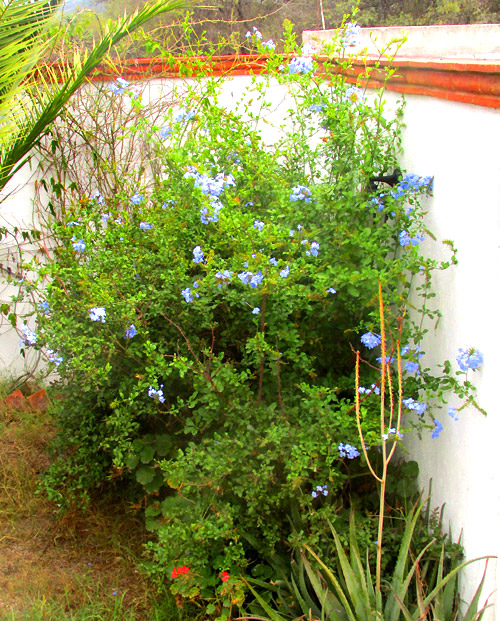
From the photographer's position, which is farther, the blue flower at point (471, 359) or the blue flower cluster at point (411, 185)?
the blue flower cluster at point (411, 185)

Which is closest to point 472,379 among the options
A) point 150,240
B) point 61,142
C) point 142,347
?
point 142,347

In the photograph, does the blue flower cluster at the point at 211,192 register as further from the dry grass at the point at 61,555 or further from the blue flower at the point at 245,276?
the dry grass at the point at 61,555

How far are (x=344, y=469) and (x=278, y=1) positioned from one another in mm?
11163

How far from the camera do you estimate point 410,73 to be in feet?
9.77

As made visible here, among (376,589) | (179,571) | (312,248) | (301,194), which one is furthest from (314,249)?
(179,571)

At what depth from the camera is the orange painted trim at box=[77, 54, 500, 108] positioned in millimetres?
2143

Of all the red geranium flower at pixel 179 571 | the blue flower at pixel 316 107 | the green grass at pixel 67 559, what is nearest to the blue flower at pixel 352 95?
Result: the blue flower at pixel 316 107

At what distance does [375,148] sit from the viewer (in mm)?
3129

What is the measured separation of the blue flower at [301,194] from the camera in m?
2.90

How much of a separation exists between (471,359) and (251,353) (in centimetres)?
118

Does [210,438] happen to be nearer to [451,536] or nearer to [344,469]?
[344,469]

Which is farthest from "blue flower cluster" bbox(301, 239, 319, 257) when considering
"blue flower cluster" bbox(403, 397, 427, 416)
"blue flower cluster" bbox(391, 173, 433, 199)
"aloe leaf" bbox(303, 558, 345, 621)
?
"aloe leaf" bbox(303, 558, 345, 621)

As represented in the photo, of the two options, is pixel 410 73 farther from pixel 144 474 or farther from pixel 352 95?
pixel 144 474

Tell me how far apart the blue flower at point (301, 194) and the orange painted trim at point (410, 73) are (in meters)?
0.73
